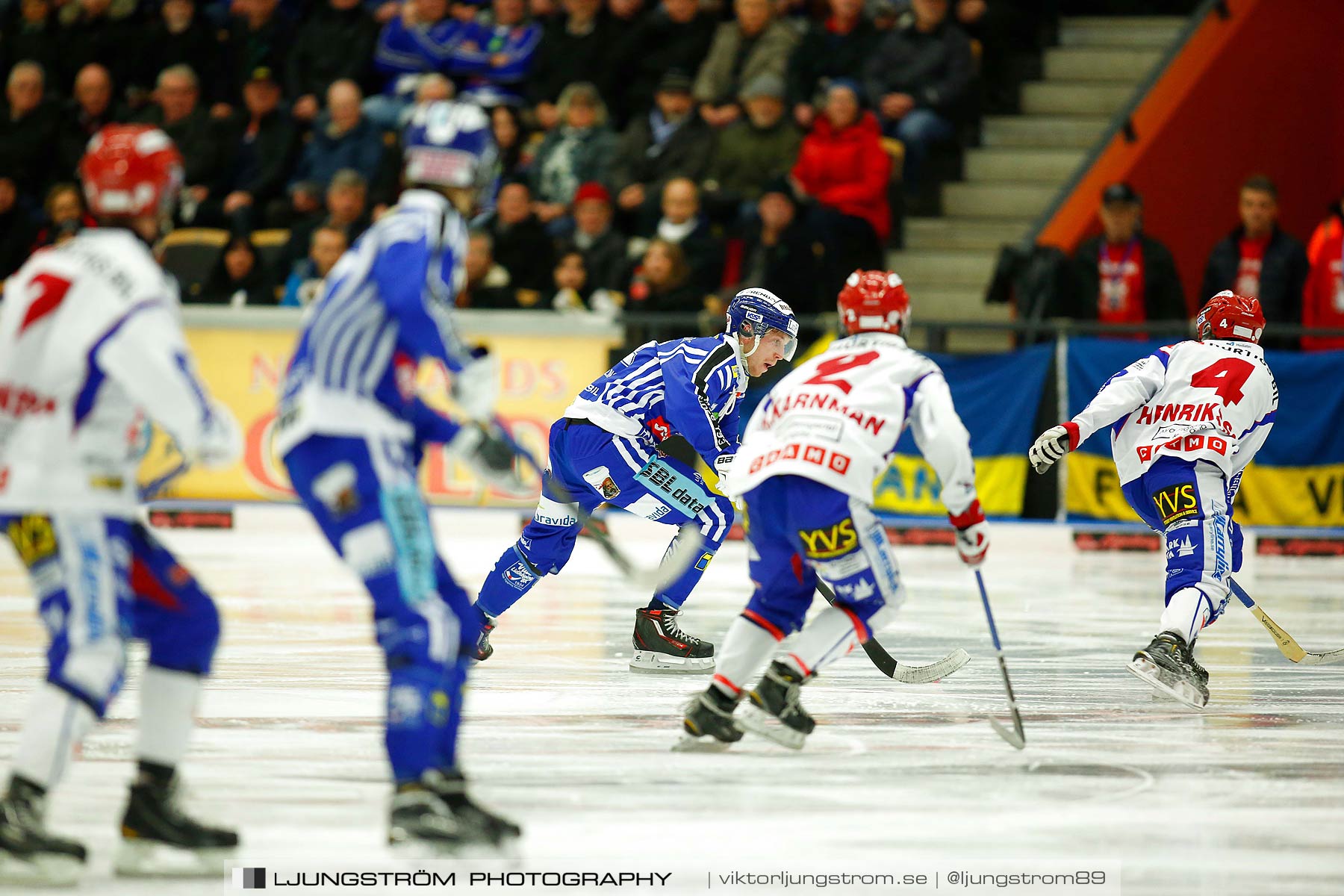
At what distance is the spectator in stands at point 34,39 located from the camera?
18594mm

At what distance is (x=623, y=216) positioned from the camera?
50.4 feet

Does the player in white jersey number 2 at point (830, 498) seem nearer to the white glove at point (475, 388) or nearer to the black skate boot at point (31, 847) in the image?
the white glove at point (475, 388)

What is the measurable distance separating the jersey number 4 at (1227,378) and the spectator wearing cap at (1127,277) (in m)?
5.92

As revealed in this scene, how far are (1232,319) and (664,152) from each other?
8.16 m

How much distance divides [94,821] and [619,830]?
1456 millimetres

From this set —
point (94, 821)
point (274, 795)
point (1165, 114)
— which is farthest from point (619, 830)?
point (1165, 114)

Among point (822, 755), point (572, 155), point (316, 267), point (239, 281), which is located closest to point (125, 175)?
point (822, 755)

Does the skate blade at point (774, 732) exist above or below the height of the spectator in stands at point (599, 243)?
above

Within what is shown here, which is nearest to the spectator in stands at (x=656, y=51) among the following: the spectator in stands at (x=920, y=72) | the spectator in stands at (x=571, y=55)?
the spectator in stands at (x=571, y=55)

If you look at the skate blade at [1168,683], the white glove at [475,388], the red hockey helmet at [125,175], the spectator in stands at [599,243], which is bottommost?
the spectator in stands at [599,243]

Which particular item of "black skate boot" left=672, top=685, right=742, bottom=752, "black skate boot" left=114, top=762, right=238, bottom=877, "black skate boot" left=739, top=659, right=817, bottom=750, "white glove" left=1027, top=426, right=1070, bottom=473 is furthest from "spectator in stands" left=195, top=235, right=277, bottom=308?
"black skate boot" left=114, top=762, right=238, bottom=877

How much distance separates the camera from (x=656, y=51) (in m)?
16.5

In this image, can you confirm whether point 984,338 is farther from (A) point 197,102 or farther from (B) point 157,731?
(B) point 157,731

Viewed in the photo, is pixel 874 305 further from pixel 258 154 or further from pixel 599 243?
pixel 258 154
